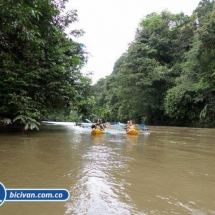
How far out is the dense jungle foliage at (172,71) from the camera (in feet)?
66.5

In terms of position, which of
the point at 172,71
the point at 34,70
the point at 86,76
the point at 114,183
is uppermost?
the point at 172,71

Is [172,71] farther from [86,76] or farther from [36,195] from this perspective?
[36,195]

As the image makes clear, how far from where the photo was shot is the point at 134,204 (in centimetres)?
291

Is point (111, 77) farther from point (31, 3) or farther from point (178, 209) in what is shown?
point (178, 209)

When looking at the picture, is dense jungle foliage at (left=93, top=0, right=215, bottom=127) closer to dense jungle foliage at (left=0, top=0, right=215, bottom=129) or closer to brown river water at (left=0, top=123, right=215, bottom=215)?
dense jungle foliage at (left=0, top=0, right=215, bottom=129)

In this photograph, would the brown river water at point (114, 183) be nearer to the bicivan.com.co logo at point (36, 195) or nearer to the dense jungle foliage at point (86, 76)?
the bicivan.com.co logo at point (36, 195)

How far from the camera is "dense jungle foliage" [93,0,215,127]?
20.3m

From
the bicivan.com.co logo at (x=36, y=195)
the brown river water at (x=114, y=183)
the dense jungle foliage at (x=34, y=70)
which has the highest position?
the dense jungle foliage at (x=34, y=70)

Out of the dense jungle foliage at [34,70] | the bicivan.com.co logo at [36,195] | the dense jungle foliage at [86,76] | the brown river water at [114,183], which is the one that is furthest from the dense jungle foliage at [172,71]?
the bicivan.com.co logo at [36,195]

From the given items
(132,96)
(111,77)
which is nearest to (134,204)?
(132,96)

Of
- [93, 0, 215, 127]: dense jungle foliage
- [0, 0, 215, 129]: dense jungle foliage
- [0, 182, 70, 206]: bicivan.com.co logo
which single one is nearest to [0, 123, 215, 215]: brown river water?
[0, 182, 70, 206]: bicivan.com.co logo

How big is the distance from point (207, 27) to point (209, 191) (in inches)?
717

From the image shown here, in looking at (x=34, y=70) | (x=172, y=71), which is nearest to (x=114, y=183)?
(x=34, y=70)

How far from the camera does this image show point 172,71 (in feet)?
85.9
